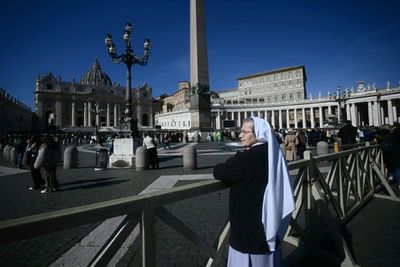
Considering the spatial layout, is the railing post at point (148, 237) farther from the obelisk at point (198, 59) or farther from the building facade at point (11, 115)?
the building facade at point (11, 115)

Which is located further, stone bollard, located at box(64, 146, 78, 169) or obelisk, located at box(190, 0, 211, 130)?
obelisk, located at box(190, 0, 211, 130)

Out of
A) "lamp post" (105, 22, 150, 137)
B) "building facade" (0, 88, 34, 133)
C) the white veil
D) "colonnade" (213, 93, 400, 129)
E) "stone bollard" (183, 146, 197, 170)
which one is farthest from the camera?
"colonnade" (213, 93, 400, 129)

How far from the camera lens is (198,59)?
73.9 feet

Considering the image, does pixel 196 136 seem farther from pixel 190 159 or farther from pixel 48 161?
pixel 48 161

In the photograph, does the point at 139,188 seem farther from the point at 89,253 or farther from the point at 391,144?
the point at 391,144

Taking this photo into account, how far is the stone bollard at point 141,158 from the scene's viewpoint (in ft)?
34.5

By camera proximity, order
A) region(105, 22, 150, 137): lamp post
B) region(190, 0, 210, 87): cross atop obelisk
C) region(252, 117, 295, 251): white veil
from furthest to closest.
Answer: region(190, 0, 210, 87): cross atop obelisk
region(105, 22, 150, 137): lamp post
region(252, 117, 295, 251): white veil

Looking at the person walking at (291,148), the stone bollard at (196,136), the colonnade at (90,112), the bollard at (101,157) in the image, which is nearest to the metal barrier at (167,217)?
the person walking at (291,148)

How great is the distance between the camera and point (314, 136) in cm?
2355

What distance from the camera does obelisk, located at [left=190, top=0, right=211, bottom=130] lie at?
872 inches

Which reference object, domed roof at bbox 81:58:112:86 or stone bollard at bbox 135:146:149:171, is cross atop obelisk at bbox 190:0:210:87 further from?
domed roof at bbox 81:58:112:86

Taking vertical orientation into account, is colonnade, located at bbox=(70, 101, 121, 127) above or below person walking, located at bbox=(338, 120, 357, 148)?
above

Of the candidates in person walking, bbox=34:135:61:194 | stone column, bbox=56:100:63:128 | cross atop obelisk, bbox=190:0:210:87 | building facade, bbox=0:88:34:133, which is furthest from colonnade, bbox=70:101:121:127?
person walking, bbox=34:135:61:194

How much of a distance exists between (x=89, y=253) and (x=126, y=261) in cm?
58
